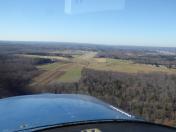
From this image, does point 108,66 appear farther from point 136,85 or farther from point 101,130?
point 101,130

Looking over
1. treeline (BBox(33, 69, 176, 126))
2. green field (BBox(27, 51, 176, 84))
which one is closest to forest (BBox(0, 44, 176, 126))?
treeline (BBox(33, 69, 176, 126))

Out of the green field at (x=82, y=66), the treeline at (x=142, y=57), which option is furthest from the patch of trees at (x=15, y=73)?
the treeline at (x=142, y=57)

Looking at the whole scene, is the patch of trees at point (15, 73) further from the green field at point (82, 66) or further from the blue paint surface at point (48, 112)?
the blue paint surface at point (48, 112)

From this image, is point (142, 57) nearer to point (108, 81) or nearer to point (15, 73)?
point (108, 81)

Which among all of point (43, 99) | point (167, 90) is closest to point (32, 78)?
point (167, 90)

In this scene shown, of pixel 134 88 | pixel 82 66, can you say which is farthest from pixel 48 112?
pixel 82 66

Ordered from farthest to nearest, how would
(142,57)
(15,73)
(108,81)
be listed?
(142,57) < (108,81) < (15,73)

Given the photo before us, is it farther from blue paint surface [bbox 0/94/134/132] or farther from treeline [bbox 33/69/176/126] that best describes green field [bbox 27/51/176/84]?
blue paint surface [bbox 0/94/134/132]

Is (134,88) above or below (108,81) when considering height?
below
